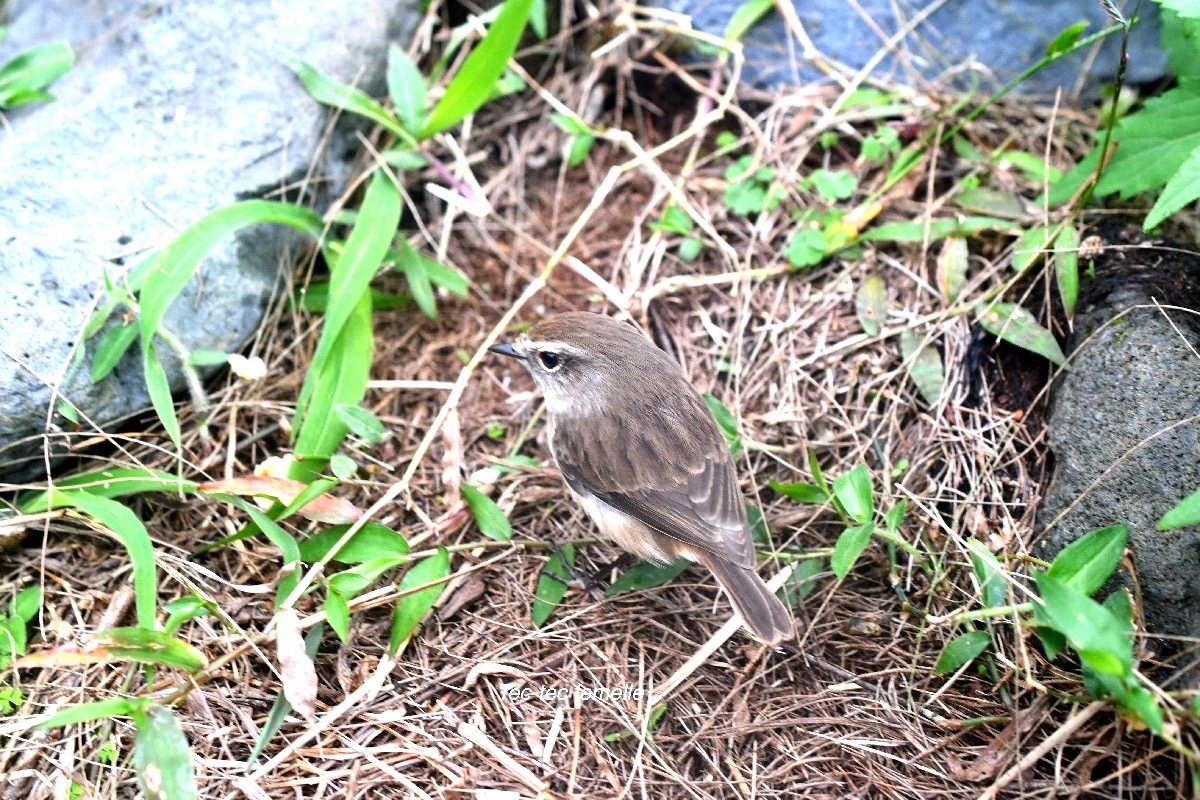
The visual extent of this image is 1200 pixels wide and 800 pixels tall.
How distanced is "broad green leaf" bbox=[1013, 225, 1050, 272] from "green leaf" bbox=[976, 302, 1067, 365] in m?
0.22

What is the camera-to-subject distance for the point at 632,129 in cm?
561

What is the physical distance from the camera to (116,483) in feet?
12.8

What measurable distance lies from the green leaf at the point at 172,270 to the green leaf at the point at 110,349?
0.06m

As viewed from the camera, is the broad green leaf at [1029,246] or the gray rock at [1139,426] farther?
the broad green leaf at [1029,246]

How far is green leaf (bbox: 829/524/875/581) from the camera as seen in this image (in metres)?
3.44

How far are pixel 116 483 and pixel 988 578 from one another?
350 centimetres

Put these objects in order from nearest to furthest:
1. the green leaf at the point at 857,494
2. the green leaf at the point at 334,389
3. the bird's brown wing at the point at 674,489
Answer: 1. the green leaf at the point at 857,494
2. the bird's brown wing at the point at 674,489
3. the green leaf at the point at 334,389

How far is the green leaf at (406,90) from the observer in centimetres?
489

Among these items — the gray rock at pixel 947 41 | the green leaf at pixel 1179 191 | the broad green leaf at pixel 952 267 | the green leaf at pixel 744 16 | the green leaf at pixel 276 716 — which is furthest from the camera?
the green leaf at pixel 744 16

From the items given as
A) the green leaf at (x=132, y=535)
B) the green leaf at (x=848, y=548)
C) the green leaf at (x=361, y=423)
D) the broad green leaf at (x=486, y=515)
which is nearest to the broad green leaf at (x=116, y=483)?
the green leaf at (x=132, y=535)

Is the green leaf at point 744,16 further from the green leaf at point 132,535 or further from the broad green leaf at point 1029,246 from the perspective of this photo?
the green leaf at point 132,535

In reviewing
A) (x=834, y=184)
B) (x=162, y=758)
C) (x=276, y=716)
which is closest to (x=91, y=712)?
(x=162, y=758)

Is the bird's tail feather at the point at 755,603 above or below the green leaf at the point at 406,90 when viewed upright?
below

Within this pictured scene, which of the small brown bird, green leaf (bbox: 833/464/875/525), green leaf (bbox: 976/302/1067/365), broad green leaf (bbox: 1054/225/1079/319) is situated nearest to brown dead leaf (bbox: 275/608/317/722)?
the small brown bird
